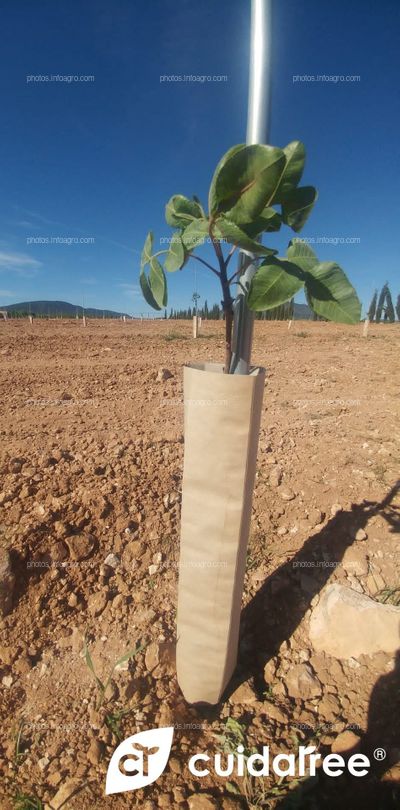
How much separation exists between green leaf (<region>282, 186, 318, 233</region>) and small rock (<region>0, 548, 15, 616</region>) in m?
2.02

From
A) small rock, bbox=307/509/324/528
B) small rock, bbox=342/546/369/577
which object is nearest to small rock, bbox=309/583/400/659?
small rock, bbox=342/546/369/577

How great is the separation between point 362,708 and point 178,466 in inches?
70.0

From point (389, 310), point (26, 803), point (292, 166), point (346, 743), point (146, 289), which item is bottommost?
point (26, 803)

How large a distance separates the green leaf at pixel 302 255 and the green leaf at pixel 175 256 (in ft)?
0.85

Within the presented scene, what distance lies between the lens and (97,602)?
6.01ft

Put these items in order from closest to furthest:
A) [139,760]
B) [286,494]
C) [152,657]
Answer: [139,760] < [152,657] < [286,494]

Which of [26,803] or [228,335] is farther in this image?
[26,803]

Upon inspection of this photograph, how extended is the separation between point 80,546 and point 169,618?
648 millimetres

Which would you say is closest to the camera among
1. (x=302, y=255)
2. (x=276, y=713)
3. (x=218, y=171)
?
(x=218, y=171)

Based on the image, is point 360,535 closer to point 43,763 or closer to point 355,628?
point 355,628

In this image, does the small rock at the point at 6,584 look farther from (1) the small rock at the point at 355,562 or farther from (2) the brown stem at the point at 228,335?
(1) the small rock at the point at 355,562

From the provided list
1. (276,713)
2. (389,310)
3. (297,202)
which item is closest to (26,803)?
(276,713)

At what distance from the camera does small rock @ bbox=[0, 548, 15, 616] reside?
69.7 inches

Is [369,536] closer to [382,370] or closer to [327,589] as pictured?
[327,589]
